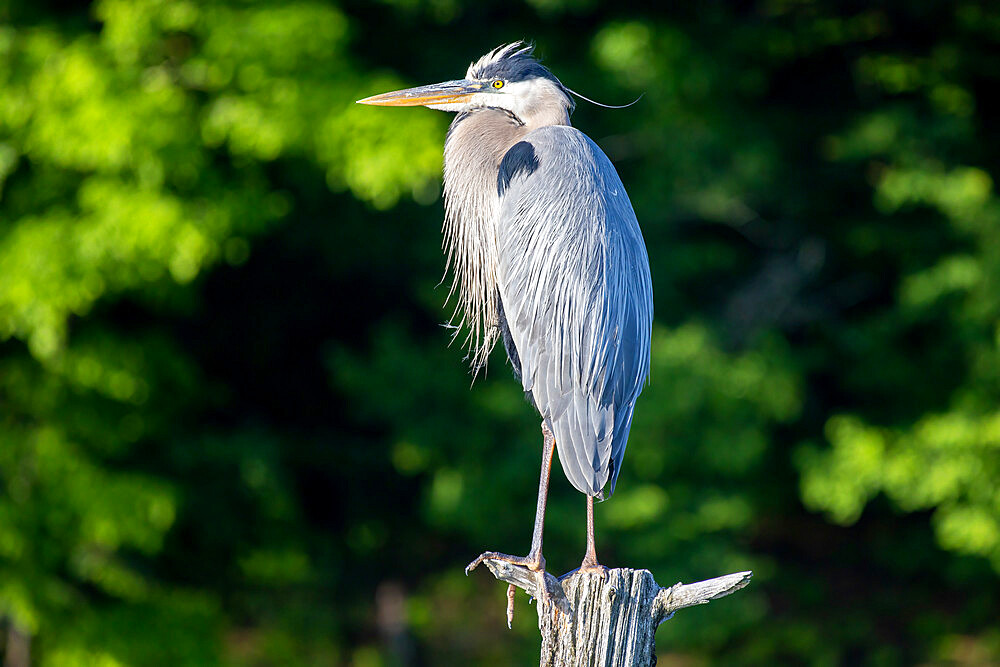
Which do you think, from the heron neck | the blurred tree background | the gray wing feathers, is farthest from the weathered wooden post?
the blurred tree background

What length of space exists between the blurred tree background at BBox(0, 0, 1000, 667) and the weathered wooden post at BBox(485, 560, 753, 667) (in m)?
2.83

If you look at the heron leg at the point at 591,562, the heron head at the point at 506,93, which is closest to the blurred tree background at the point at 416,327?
the heron head at the point at 506,93

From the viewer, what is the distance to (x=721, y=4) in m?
7.19

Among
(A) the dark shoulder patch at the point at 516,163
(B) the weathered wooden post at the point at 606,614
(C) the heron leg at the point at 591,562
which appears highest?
(A) the dark shoulder patch at the point at 516,163

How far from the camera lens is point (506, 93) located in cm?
336

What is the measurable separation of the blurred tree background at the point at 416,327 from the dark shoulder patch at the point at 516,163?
1.77 metres

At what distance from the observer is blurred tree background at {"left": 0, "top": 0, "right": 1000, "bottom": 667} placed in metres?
5.56

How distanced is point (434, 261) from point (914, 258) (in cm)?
334

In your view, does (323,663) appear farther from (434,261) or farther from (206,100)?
(206,100)

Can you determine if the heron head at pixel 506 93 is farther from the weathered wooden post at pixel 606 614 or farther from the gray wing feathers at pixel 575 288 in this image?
the weathered wooden post at pixel 606 614

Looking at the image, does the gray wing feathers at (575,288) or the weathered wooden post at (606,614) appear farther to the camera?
the gray wing feathers at (575,288)

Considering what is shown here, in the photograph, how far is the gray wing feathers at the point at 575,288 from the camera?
2.94 metres

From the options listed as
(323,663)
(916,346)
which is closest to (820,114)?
(916,346)

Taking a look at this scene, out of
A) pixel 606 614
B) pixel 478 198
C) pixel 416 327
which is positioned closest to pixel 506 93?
pixel 478 198
